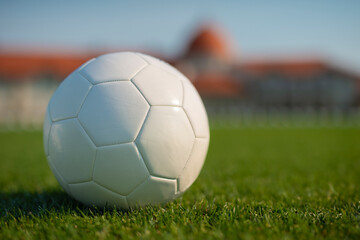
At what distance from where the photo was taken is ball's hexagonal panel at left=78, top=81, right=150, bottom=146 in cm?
210

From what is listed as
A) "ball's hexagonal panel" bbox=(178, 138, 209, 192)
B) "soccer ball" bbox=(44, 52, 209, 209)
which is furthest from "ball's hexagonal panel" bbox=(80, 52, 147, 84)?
"ball's hexagonal panel" bbox=(178, 138, 209, 192)

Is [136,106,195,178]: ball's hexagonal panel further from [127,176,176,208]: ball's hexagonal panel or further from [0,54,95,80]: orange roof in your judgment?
[0,54,95,80]: orange roof

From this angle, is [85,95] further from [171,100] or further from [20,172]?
[20,172]

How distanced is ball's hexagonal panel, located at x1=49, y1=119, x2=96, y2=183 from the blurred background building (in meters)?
31.2

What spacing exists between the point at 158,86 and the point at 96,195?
3.18 ft

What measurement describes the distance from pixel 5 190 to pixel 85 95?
6.48 feet

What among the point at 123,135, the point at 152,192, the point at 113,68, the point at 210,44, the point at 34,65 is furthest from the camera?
the point at 210,44

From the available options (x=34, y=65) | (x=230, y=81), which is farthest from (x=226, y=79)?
(x=34, y=65)

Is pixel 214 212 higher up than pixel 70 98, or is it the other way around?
pixel 70 98

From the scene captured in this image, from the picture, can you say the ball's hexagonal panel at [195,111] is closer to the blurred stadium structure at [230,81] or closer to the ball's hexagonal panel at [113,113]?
the ball's hexagonal panel at [113,113]

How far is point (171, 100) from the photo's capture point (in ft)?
7.48

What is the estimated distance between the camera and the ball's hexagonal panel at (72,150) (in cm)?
214

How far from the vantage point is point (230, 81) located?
145 ft

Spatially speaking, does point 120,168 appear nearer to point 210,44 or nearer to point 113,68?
point 113,68
